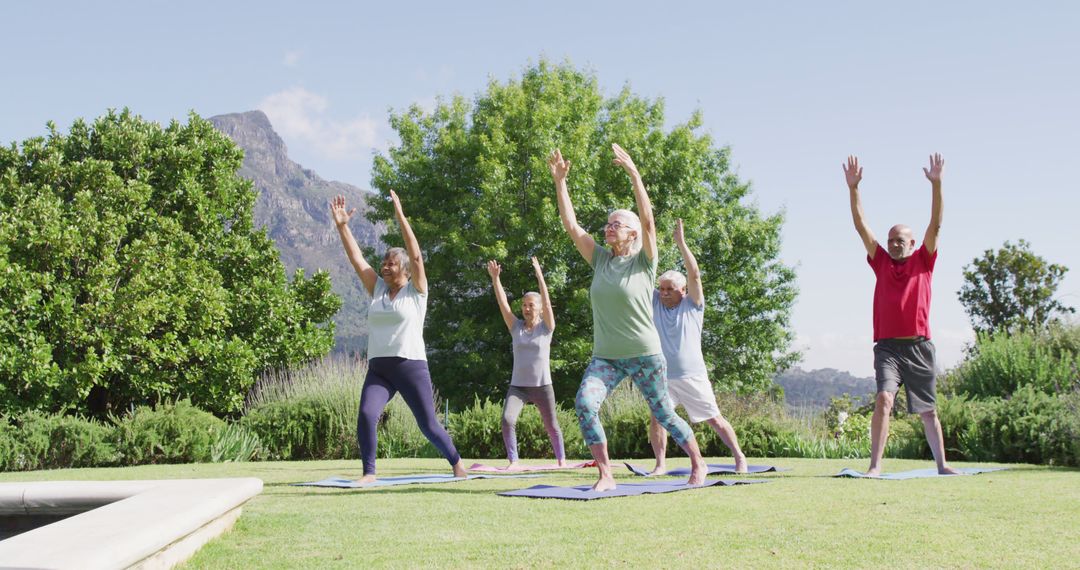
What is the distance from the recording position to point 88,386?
49.7 feet

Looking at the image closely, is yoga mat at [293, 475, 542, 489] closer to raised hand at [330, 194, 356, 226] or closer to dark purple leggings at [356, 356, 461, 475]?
dark purple leggings at [356, 356, 461, 475]

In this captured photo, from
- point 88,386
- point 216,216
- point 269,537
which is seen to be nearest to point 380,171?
point 216,216

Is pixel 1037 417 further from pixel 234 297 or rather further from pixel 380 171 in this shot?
pixel 380 171

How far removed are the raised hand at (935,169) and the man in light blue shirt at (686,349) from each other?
202cm

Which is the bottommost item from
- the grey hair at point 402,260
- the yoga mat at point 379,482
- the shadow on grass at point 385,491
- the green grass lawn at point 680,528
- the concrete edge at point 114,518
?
the green grass lawn at point 680,528

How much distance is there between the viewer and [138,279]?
51.9 feet

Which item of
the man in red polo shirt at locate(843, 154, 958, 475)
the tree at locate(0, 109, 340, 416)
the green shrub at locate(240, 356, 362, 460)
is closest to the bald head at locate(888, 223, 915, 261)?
the man in red polo shirt at locate(843, 154, 958, 475)

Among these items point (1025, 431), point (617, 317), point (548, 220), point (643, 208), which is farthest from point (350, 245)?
point (548, 220)

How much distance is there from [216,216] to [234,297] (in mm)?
1761

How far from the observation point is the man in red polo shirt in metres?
7.35

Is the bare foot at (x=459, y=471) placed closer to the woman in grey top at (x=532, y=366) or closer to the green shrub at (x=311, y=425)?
the woman in grey top at (x=532, y=366)

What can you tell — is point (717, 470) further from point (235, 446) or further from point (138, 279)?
point (138, 279)

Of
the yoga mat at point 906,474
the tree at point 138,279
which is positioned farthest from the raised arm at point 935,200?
the tree at point 138,279

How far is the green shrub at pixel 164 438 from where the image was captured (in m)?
11.5
